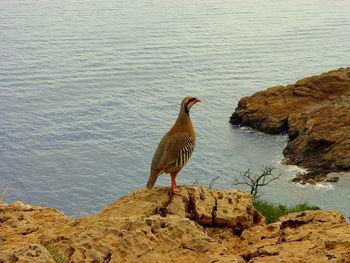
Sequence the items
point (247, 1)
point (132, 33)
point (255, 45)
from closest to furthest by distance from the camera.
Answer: point (255, 45) < point (132, 33) < point (247, 1)

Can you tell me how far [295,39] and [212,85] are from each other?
17241mm

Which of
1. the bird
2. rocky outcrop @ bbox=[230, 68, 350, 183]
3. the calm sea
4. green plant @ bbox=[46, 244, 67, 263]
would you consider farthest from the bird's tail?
rocky outcrop @ bbox=[230, 68, 350, 183]

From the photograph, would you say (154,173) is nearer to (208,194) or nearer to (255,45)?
(208,194)

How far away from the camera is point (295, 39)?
Answer: 64.7 metres

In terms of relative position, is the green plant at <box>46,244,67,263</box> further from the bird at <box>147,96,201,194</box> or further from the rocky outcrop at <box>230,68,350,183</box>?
the rocky outcrop at <box>230,68,350,183</box>

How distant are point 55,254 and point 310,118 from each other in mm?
31655

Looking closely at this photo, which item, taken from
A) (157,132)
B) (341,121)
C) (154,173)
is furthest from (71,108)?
(154,173)

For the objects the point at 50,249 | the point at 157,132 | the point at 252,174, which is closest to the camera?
the point at 50,249

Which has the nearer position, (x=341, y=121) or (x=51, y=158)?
(x=341, y=121)

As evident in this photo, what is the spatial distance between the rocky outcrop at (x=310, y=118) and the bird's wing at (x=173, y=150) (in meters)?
21.0

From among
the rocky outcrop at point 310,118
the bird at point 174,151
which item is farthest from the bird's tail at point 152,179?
the rocky outcrop at point 310,118

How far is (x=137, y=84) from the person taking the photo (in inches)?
2085

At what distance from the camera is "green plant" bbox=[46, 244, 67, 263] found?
314 inches

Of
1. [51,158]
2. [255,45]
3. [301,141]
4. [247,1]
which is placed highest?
[247,1]
